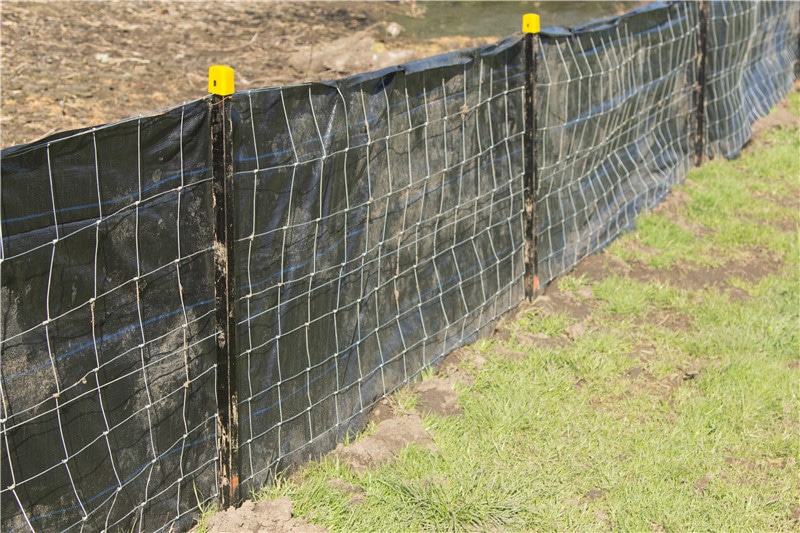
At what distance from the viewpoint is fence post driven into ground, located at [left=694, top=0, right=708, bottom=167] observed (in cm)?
833

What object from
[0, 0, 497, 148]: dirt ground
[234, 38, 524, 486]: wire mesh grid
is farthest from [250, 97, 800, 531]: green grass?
[0, 0, 497, 148]: dirt ground

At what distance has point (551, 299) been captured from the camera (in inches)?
249

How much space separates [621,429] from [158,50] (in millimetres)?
6769

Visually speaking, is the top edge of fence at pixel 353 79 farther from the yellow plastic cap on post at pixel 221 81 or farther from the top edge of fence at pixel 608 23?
the top edge of fence at pixel 608 23

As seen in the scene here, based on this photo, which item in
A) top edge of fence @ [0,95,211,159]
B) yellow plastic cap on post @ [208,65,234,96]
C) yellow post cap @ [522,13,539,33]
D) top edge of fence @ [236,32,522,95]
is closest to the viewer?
top edge of fence @ [0,95,211,159]

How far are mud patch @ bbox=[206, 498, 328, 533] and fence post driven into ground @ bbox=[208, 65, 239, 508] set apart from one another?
0.25 ft

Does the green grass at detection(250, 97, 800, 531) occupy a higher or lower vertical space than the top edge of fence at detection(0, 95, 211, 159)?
lower

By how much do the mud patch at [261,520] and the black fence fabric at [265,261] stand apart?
0.10m

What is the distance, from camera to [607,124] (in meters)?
6.99

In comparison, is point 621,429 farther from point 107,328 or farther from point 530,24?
point 107,328

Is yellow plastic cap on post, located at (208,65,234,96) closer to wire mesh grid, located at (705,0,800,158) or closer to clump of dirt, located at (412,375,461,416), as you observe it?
clump of dirt, located at (412,375,461,416)

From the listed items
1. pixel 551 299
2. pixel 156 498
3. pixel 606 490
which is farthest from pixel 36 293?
pixel 551 299

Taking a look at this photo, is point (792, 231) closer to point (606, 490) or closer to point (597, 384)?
point (597, 384)

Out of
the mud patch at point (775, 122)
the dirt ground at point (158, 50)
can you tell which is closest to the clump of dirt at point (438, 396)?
the dirt ground at point (158, 50)
